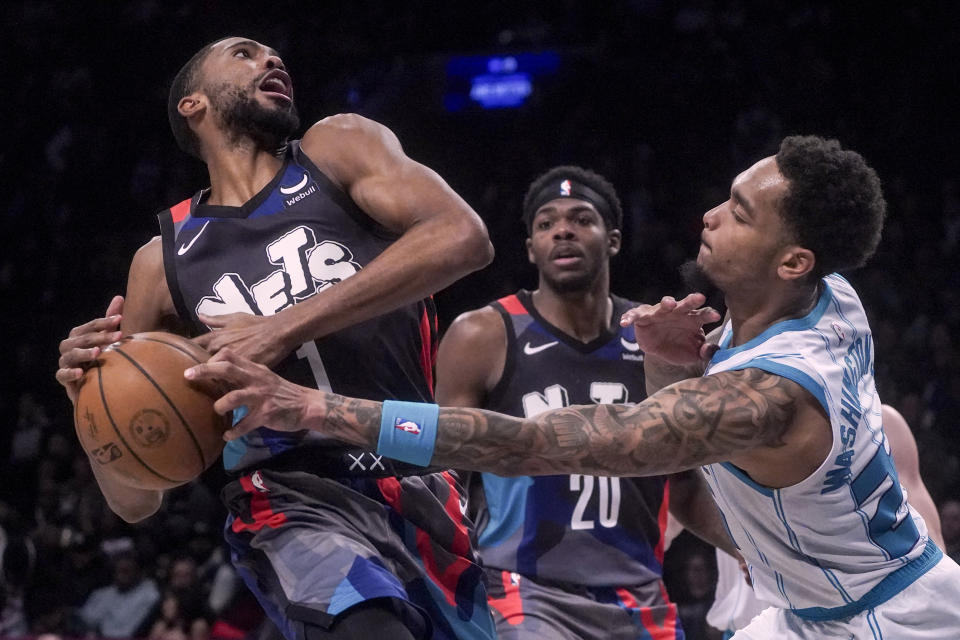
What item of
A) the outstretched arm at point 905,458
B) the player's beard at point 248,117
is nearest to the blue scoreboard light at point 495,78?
the outstretched arm at point 905,458

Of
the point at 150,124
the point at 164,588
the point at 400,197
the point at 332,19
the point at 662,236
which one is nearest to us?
the point at 400,197

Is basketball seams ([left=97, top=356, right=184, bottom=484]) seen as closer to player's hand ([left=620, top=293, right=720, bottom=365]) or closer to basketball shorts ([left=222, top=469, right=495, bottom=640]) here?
basketball shorts ([left=222, top=469, right=495, bottom=640])

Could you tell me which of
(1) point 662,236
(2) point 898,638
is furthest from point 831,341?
(1) point 662,236

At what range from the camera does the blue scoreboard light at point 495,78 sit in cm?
1276

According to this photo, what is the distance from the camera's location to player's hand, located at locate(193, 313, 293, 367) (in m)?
2.59

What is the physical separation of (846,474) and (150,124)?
35.6ft

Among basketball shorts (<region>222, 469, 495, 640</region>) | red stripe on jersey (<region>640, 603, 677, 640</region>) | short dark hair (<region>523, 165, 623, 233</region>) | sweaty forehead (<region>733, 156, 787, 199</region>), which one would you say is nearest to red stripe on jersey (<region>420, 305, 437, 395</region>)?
basketball shorts (<region>222, 469, 495, 640</region>)

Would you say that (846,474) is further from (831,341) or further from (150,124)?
(150,124)

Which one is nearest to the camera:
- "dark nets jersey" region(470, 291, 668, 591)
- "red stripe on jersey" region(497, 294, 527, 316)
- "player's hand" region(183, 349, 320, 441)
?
"player's hand" region(183, 349, 320, 441)

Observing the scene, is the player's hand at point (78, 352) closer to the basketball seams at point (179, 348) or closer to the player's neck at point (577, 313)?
the basketball seams at point (179, 348)

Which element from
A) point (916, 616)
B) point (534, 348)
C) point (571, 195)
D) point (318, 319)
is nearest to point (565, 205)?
point (571, 195)

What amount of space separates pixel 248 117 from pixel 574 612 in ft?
6.87

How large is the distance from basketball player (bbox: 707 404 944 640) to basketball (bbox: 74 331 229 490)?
2.07 metres

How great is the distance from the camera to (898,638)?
260 centimetres
